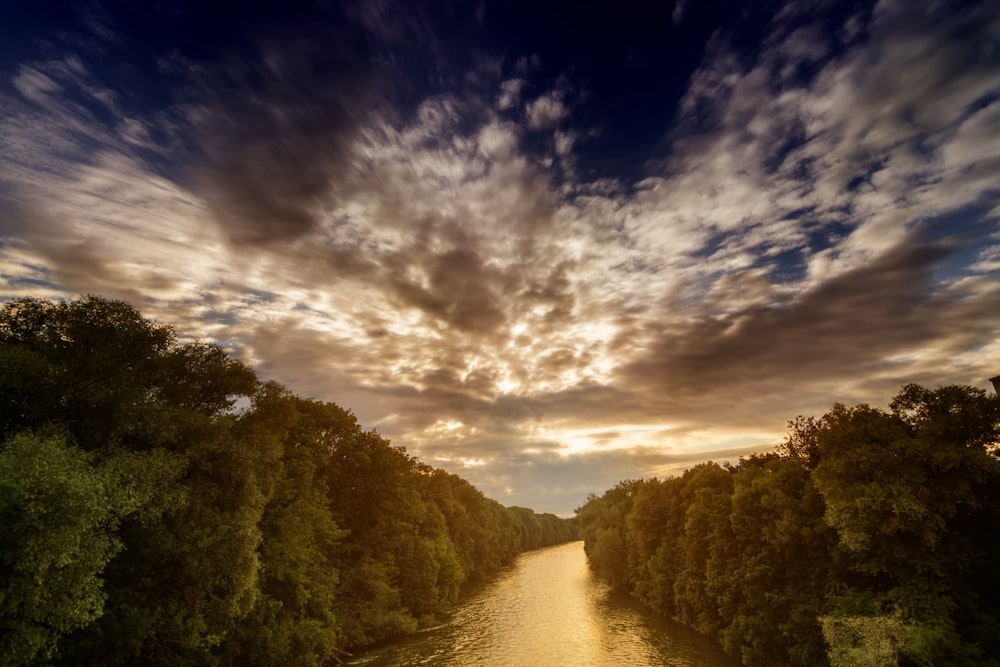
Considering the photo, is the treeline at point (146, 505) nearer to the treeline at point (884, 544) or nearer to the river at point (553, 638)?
the river at point (553, 638)

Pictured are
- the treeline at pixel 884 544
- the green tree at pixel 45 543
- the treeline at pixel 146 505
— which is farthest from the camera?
the treeline at pixel 884 544

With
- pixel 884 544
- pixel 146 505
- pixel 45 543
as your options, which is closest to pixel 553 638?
pixel 884 544

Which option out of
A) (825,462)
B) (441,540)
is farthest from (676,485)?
(825,462)

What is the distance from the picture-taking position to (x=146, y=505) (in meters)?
24.3

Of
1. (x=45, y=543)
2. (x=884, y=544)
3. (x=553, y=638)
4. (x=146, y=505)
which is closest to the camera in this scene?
(x=45, y=543)

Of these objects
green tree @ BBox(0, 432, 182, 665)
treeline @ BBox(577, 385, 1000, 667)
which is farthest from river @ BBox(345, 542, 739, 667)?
green tree @ BBox(0, 432, 182, 665)

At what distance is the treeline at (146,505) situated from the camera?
18078 mm

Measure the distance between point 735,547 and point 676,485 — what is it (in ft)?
83.2

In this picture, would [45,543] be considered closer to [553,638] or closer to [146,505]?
[146,505]

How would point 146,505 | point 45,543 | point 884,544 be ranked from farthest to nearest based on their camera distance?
point 884,544 → point 146,505 → point 45,543

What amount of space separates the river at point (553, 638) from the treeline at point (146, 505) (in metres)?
9.95

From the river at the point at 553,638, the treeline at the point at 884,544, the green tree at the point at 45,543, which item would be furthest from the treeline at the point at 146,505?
the treeline at the point at 884,544

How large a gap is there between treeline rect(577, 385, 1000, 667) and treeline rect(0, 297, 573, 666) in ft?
118

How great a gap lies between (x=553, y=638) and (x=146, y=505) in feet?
150
